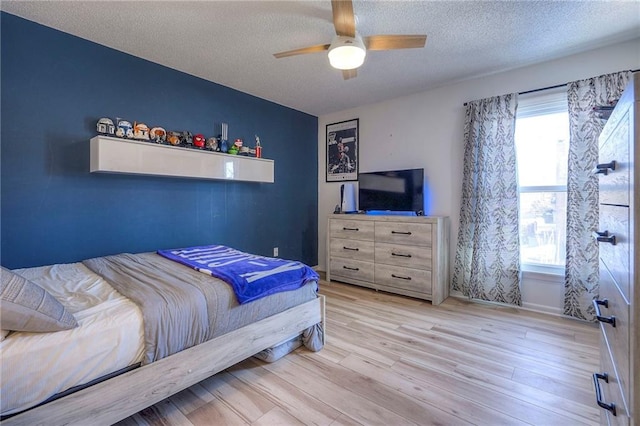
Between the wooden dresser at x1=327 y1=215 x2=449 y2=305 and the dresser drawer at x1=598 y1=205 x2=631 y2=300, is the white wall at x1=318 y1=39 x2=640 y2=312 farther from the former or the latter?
the dresser drawer at x1=598 y1=205 x2=631 y2=300

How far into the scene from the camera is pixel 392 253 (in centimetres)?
342

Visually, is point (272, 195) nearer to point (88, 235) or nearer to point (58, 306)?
point (88, 235)

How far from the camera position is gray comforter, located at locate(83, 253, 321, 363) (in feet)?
4.69

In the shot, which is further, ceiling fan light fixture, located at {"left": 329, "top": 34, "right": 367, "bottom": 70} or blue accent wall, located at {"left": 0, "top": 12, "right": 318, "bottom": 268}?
blue accent wall, located at {"left": 0, "top": 12, "right": 318, "bottom": 268}

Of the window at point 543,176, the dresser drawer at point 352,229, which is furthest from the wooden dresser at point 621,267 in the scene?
the dresser drawer at point 352,229

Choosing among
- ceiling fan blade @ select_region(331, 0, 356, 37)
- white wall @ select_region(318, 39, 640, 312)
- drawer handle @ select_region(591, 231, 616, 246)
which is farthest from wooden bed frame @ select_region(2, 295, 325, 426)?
white wall @ select_region(318, 39, 640, 312)

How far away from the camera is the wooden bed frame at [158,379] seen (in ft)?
3.76

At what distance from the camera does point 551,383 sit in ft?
5.82

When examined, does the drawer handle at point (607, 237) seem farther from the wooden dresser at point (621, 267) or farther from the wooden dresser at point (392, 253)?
the wooden dresser at point (392, 253)

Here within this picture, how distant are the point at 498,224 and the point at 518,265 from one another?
458 mm

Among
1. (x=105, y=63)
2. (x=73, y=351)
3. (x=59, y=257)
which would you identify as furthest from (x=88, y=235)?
(x=73, y=351)

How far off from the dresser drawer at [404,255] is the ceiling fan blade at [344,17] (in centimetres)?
226

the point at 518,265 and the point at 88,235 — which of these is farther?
the point at 518,265

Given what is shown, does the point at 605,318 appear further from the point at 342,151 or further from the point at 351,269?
the point at 342,151
